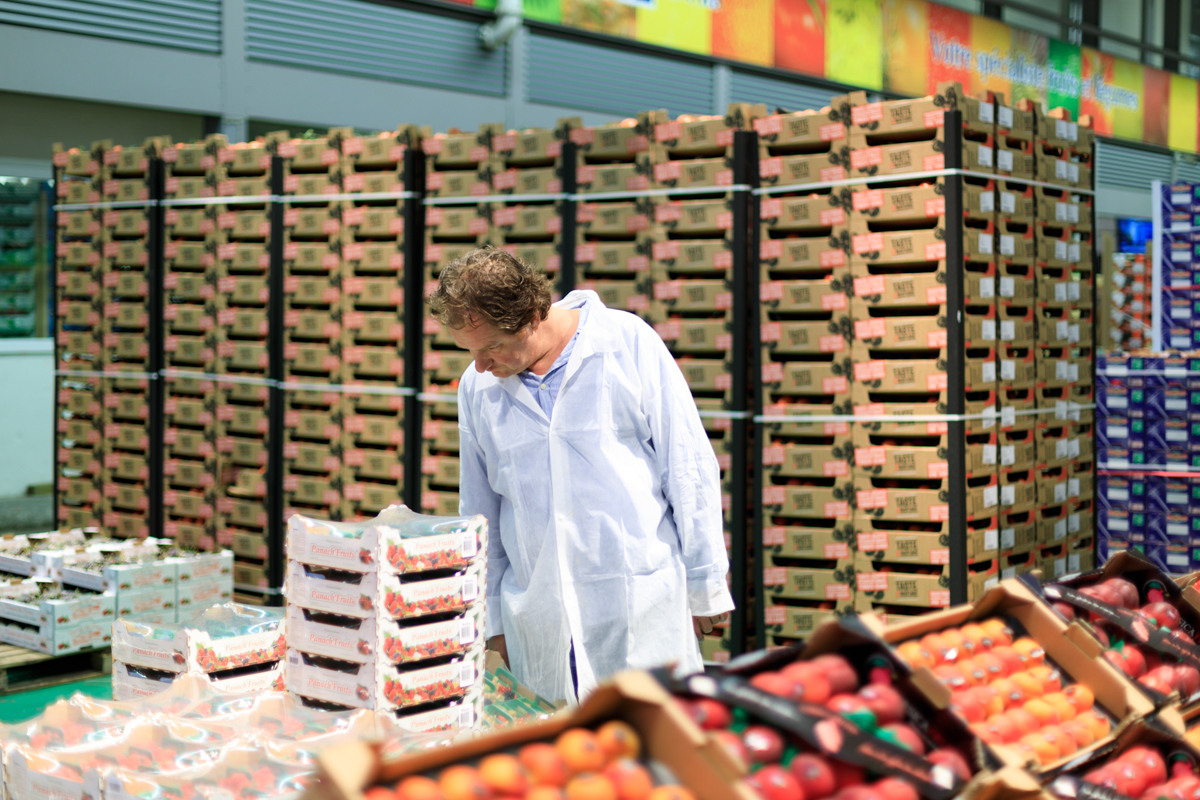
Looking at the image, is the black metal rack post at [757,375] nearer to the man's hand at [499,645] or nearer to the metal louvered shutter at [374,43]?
the man's hand at [499,645]

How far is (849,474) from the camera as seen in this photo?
546cm

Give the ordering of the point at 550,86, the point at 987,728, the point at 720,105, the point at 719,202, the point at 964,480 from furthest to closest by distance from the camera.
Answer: the point at 720,105
the point at 550,86
the point at 719,202
the point at 964,480
the point at 987,728

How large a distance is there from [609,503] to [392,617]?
33.2 inches

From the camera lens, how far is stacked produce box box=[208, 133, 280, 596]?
7.02m

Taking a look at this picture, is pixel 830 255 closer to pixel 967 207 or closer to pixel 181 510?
pixel 967 207

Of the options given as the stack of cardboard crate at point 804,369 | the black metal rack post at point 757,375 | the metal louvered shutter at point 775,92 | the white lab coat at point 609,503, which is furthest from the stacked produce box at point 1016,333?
the metal louvered shutter at point 775,92

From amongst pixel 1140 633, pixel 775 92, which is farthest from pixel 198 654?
pixel 775 92

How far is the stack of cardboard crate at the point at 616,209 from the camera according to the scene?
584cm

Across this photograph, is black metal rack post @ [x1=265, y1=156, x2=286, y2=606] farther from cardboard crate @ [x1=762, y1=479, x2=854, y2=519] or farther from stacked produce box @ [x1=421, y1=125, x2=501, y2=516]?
cardboard crate @ [x1=762, y1=479, x2=854, y2=519]

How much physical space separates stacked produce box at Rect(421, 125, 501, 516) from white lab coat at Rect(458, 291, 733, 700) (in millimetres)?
3279

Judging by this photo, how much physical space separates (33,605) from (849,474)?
14.3 feet

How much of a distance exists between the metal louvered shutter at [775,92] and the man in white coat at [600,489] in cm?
1089

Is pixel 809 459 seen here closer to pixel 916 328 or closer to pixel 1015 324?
pixel 916 328

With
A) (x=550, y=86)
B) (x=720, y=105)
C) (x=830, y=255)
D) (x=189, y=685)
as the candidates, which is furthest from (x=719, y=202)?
(x=720, y=105)
